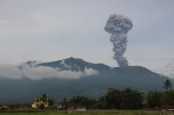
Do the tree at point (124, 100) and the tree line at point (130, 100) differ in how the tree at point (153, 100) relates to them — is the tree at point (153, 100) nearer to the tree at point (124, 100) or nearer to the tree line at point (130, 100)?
the tree line at point (130, 100)

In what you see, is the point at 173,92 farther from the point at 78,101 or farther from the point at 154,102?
the point at 78,101

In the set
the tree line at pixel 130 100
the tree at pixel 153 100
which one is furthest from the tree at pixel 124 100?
the tree at pixel 153 100

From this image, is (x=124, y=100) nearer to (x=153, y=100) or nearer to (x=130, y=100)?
(x=130, y=100)

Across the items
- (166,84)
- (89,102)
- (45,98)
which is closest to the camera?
(89,102)

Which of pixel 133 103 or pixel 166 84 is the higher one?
pixel 166 84

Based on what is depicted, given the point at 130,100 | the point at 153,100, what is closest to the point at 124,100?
the point at 130,100

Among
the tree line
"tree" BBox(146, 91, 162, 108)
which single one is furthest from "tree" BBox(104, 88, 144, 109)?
"tree" BBox(146, 91, 162, 108)

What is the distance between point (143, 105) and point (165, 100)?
233 inches

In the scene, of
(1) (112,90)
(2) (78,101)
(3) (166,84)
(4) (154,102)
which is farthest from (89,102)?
(3) (166,84)

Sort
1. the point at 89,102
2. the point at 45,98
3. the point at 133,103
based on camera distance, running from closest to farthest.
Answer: the point at 133,103 → the point at 89,102 → the point at 45,98

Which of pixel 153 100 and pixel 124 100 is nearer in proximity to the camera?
pixel 124 100

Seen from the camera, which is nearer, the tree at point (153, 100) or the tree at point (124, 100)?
the tree at point (124, 100)

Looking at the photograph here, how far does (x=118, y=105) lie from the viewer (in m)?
101

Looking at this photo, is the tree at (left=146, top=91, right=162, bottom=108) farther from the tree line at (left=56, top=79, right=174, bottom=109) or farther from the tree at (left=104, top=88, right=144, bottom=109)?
the tree at (left=104, top=88, right=144, bottom=109)
